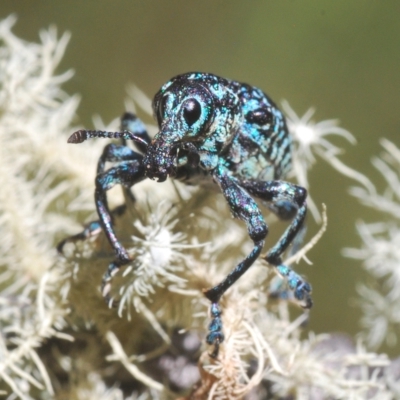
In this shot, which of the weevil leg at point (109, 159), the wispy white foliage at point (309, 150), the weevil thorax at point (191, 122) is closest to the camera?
the weevil thorax at point (191, 122)

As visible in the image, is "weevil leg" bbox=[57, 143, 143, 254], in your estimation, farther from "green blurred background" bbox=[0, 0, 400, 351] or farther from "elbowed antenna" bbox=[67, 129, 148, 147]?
"green blurred background" bbox=[0, 0, 400, 351]

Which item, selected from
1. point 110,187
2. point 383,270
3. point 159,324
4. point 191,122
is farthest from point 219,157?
point 383,270

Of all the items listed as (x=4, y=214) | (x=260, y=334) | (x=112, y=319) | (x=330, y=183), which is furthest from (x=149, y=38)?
(x=260, y=334)

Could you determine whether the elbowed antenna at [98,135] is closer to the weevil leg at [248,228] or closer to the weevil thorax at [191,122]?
the weevil thorax at [191,122]

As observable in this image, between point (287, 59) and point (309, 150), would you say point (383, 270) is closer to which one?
point (309, 150)

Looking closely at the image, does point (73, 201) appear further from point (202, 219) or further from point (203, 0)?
point (203, 0)

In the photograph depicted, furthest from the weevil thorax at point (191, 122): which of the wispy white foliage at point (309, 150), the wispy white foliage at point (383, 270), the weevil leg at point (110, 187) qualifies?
the wispy white foliage at point (383, 270)

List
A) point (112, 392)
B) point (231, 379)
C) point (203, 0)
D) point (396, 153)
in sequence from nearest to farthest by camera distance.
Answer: point (231, 379), point (112, 392), point (396, 153), point (203, 0)
